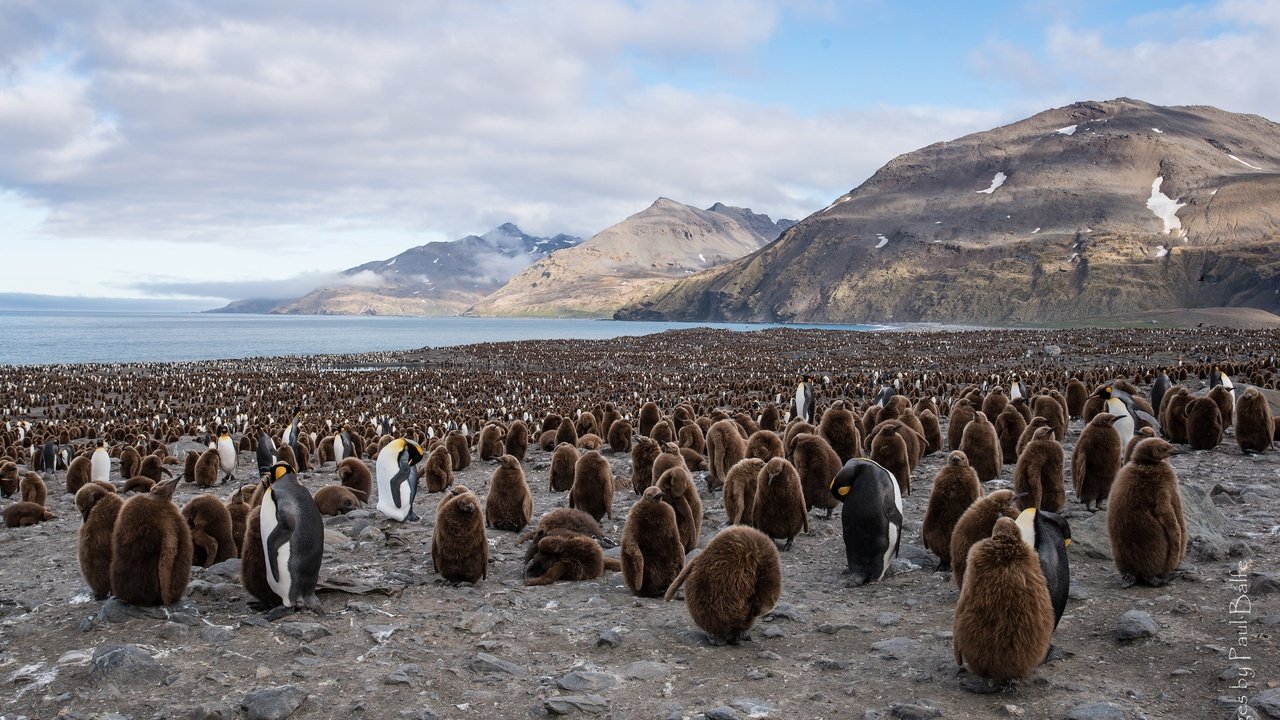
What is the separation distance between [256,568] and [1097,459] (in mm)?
7569

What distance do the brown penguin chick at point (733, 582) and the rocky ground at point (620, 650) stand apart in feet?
0.72

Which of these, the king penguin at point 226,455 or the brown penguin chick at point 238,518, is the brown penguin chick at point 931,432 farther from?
the king penguin at point 226,455

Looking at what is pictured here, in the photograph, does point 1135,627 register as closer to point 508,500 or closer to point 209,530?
point 508,500

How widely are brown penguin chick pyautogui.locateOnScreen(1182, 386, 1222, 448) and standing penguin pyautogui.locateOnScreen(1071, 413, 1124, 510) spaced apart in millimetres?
4224

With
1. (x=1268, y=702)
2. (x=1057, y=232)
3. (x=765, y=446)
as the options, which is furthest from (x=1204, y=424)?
(x=1057, y=232)

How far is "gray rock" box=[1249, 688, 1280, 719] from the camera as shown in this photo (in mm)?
4023

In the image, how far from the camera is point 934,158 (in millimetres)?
198125

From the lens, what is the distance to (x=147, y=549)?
588cm

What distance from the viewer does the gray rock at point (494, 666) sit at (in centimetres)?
521

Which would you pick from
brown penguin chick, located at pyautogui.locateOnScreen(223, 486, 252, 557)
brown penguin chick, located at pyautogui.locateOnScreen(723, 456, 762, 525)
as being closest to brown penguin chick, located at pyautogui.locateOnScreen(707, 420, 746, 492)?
brown penguin chick, located at pyautogui.locateOnScreen(723, 456, 762, 525)

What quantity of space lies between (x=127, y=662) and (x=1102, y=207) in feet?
560

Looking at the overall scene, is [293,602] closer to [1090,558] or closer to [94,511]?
[94,511]

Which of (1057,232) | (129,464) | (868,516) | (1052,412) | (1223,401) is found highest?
(1057,232)

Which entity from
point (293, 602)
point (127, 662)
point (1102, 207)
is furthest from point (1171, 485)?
point (1102, 207)
